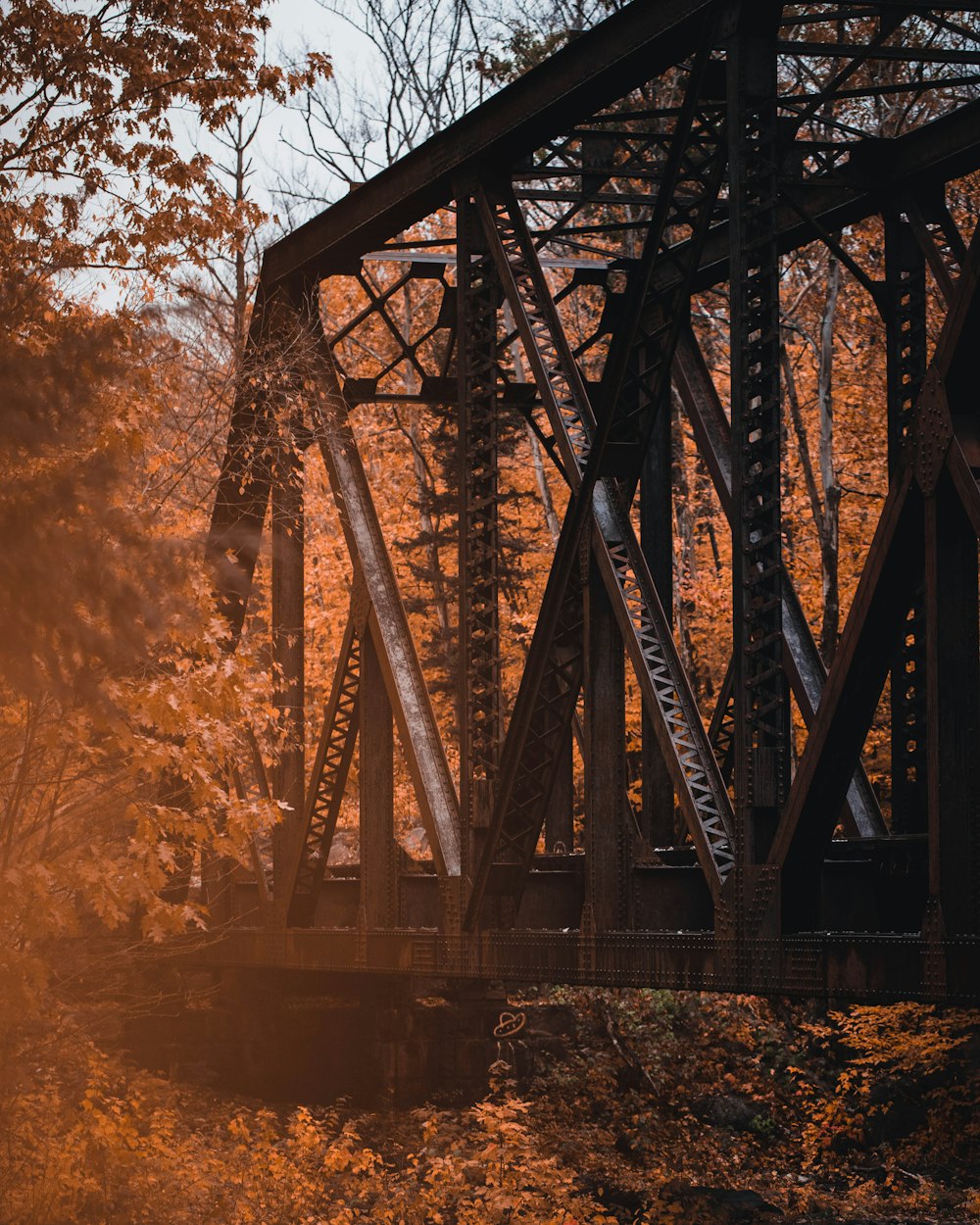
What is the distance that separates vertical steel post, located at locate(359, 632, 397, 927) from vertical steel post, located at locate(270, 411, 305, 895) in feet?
5.13

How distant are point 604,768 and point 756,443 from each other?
8.89 ft

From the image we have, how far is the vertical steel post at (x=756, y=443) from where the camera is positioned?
909cm

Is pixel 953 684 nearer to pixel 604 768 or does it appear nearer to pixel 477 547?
pixel 604 768

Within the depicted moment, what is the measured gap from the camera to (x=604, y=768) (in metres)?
10.9

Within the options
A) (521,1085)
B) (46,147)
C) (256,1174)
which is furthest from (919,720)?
(521,1085)

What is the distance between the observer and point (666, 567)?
13.8 m

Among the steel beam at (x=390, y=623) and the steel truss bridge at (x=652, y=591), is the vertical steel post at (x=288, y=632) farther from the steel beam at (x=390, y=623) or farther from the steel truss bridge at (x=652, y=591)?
the steel beam at (x=390, y=623)

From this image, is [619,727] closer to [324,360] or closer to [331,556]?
[324,360]

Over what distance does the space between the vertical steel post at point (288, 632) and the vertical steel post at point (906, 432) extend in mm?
6219

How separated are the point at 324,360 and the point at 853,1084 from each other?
10.3 m

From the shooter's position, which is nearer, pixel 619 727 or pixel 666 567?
pixel 619 727

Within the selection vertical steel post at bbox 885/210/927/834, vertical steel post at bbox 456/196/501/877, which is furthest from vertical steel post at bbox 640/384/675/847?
vertical steel post at bbox 885/210/927/834

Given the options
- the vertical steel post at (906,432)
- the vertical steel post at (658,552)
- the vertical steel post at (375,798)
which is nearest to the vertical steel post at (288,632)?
the vertical steel post at (375,798)

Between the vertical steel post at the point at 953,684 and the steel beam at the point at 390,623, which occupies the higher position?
the steel beam at the point at 390,623
